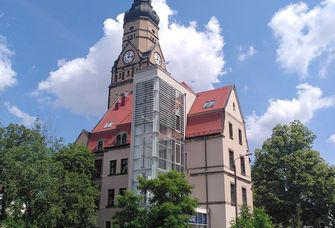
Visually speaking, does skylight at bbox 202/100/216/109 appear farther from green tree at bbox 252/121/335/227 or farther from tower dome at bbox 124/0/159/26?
tower dome at bbox 124/0/159/26

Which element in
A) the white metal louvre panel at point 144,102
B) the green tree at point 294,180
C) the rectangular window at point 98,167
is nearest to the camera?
the white metal louvre panel at point 144,102

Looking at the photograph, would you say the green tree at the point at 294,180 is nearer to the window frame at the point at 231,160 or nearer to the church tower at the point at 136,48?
the window frame at the point at 231,160

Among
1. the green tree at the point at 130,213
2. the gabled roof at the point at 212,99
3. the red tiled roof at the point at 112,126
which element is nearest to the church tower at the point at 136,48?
the red tiled roof at the point at 112,126

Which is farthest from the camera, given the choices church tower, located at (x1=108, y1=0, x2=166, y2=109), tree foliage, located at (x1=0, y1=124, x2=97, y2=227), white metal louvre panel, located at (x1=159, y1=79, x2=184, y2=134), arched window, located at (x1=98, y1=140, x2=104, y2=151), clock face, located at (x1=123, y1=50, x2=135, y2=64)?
clock face, located at (x1=123, y1=50, x2=135, y2=64)

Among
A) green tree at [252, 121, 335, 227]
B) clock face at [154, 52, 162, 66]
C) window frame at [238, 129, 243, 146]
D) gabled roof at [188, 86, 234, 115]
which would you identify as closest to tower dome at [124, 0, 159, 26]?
clock face at [154, 52, 162, 66]

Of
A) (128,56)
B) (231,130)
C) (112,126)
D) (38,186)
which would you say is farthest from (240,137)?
(128,56)

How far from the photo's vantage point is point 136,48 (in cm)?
7538

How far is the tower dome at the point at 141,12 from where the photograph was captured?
261 ft

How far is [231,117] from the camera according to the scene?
38188mm

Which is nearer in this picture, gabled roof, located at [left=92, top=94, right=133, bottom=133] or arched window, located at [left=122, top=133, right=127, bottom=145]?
arched window, located at [left=122, top=133, right=127, bottom=145]

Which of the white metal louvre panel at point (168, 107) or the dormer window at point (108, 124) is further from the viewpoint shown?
the dormer window at point (108, 124)

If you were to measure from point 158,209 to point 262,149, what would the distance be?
2613 cm

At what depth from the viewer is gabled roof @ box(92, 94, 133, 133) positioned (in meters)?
41.6

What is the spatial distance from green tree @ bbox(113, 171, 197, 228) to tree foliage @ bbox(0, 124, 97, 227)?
660 cm
